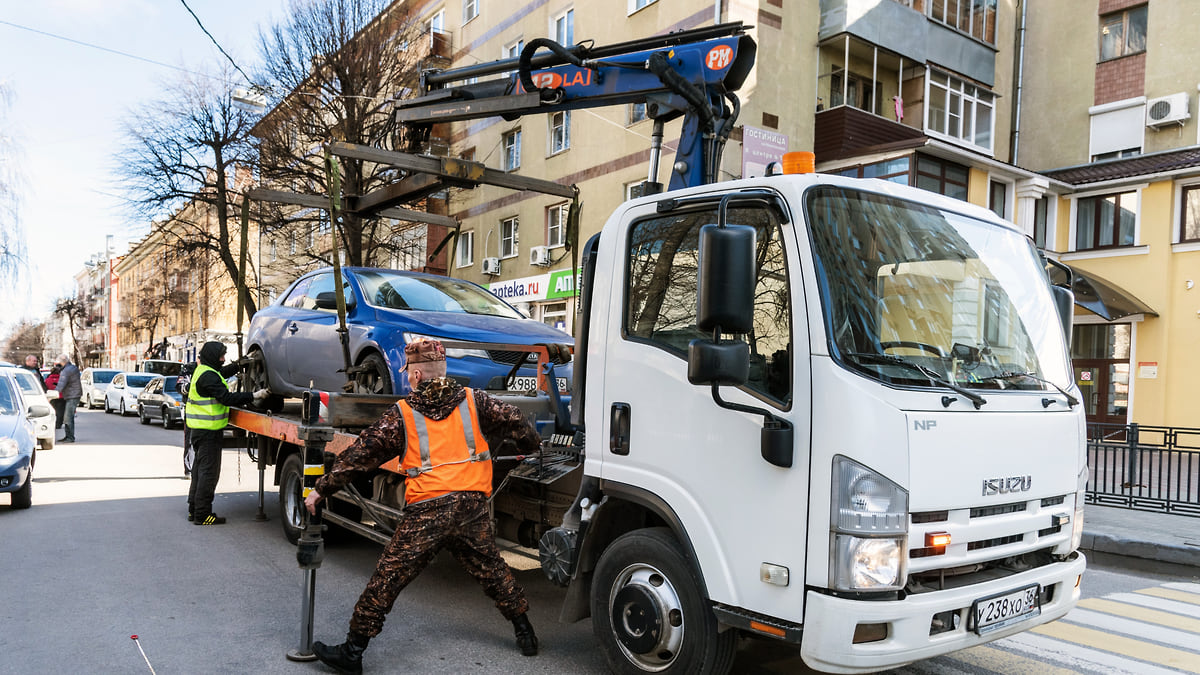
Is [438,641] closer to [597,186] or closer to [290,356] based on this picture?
[290,356]

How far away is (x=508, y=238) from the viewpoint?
2577 centimetres

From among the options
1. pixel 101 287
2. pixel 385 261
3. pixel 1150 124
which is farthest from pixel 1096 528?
pixel 101 287

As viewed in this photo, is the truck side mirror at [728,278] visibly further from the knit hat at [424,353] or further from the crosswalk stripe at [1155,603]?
the crosswalk stripe at [1155,603]

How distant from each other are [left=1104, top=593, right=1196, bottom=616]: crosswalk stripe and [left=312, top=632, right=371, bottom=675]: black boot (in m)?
5.53

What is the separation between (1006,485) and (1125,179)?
66.6 feet

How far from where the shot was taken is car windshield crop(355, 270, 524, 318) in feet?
23.4

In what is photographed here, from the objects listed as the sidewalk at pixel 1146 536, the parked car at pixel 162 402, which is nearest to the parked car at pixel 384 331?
the sidewalk at pixel 1146 536

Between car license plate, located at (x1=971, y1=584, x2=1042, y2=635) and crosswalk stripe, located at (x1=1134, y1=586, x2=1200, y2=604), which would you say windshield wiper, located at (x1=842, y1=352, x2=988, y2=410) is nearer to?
car license plate, located at (x1=971, y1=584, x2=1042, y2=635)

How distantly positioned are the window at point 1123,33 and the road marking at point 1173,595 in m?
20.9

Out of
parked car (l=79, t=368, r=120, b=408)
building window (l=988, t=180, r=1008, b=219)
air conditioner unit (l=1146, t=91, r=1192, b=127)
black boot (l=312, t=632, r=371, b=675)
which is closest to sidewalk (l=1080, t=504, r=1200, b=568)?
black boot (l=312, t=632, r=371, b=675)

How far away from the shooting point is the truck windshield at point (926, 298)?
3.29 metres

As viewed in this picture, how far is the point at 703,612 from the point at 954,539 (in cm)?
106

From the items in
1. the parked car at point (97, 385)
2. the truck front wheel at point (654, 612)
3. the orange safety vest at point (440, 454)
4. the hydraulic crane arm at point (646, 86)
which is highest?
the hydraulic crane arm at point (646, 86)

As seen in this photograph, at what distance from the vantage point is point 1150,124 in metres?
21.7
